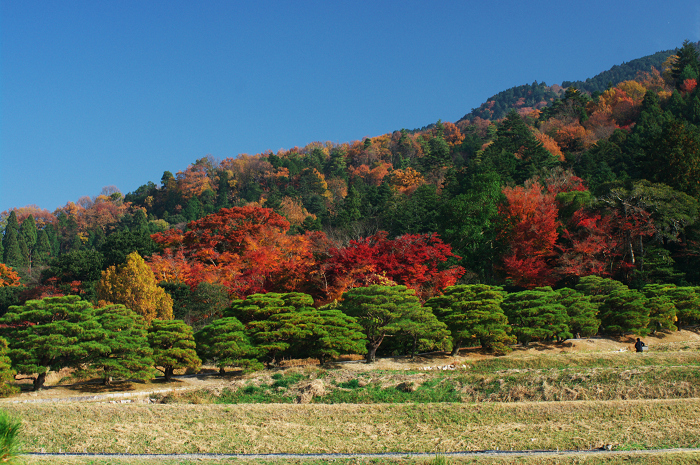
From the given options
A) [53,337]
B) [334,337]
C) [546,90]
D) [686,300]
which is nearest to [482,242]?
[686,300]

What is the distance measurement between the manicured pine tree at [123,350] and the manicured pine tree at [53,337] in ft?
1.34

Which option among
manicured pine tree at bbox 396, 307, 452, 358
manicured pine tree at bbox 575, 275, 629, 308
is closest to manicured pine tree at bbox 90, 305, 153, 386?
manicured pine tree at bbox 396, 307, 452, 358

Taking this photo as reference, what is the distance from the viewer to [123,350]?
22.3 m

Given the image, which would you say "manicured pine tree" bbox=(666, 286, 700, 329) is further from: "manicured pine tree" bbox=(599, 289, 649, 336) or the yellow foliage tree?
the yellow foliage tree

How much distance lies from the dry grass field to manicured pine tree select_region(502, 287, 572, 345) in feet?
12.7

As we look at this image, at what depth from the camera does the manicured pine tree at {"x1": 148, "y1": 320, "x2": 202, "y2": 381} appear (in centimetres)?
2300

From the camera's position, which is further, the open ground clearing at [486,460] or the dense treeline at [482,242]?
the dense treeline at [482,242]

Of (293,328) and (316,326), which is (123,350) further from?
(316,326)

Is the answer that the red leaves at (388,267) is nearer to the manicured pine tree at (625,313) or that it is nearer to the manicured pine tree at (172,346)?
the manicured pine tree at (625,313)

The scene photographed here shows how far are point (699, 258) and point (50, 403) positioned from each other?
1378 inches

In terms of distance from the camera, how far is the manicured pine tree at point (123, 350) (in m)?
21.6

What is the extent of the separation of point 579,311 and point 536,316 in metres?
2.75

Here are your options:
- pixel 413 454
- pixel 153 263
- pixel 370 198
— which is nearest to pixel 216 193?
pixel 370 198

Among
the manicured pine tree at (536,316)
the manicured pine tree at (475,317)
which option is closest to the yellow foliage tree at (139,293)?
the manicured pine tree at (475,317)
